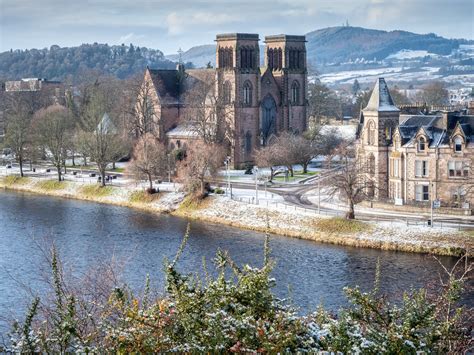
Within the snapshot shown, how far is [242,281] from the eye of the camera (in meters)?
23.0

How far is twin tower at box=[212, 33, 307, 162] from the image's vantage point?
94375 mm

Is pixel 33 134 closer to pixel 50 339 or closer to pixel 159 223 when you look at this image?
pixel 159 223

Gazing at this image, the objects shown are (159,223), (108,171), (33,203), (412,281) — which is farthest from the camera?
(108,171)

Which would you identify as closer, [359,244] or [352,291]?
[352,291]

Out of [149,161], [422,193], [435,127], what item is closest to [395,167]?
[422,193]

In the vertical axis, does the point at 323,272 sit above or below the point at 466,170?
below

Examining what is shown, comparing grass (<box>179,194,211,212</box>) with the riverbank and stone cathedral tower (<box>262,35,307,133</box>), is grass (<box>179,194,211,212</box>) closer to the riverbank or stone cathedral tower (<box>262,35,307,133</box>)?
the riverbank

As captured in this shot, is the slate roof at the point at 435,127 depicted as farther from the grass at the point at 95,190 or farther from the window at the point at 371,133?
the grass at the point at 95,190

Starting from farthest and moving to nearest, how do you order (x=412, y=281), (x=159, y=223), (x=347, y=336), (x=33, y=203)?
1. (x=33, y=203)
2. (x=159, y=223)
3. (x=412, y=281)
4. (x=347, y=336)

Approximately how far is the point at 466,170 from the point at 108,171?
45.5 m

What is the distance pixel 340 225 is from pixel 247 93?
40.1 meters

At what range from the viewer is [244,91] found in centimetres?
9531

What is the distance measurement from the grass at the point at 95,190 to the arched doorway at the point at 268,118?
22.7 metres

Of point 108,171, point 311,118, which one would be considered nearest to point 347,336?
point 108,171
